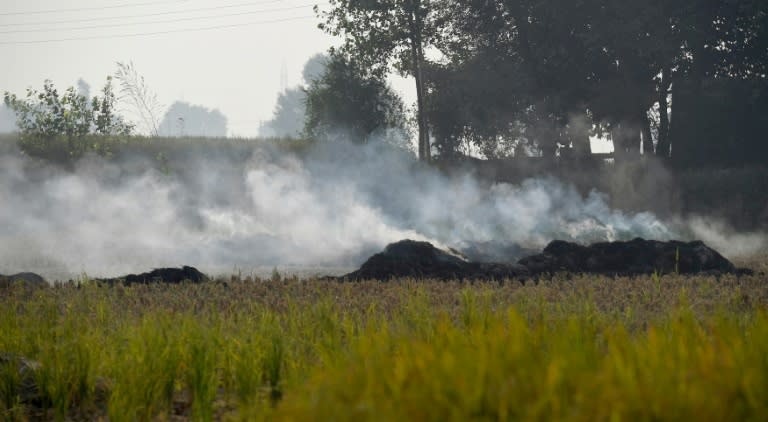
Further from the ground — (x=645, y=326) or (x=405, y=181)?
(x=405, y=181)

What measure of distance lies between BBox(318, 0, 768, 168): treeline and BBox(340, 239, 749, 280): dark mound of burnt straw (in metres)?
19.1

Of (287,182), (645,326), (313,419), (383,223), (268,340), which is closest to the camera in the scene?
(313,419)

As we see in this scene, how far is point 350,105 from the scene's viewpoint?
4159 cm

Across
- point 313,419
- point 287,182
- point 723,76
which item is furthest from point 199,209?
point 313,419

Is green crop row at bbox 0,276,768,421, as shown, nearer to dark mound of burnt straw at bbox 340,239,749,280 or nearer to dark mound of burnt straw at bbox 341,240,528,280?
dark mound of burnt straw at bbox 341,240,528,280

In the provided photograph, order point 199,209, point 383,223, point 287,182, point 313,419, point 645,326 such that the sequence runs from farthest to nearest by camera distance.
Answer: point 287,182, point 199,209, point 383,223, point 645,326, point 313,419

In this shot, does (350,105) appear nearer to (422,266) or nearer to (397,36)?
(397,36)

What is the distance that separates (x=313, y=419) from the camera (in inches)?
142

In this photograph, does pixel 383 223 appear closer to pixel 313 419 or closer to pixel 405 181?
pixel 405 181

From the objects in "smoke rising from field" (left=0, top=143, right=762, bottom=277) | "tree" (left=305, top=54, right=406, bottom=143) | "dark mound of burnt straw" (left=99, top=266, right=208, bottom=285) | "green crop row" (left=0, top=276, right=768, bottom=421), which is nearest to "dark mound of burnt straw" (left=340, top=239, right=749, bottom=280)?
"green crop row" (left=0, top=276, right=768, bottom=421)

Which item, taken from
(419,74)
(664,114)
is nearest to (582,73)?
(664,114)

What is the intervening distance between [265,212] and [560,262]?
16.8 m

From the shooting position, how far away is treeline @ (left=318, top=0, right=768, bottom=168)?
37.2 meters

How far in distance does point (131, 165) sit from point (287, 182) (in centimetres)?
714
